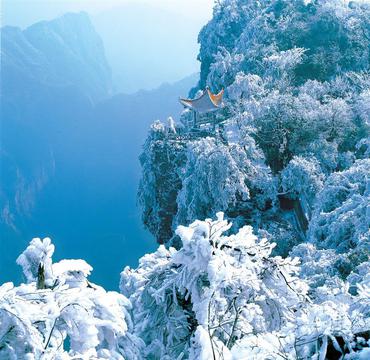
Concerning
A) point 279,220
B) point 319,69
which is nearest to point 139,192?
point 279,220

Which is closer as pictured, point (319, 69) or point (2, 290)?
point (2, 290)

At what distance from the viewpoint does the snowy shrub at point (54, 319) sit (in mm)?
2494

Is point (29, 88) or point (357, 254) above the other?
point (29, 88)

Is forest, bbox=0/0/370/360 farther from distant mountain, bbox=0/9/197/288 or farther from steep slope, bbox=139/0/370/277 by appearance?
distant mountain, bbox=0/9/197/288

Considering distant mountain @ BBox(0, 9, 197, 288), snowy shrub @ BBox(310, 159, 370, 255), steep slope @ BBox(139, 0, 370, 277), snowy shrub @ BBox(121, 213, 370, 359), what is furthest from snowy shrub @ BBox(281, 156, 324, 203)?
distant mountain @ BBox(0, 9, 197, 288)

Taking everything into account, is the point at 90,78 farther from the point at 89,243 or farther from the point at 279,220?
the point at 279,220

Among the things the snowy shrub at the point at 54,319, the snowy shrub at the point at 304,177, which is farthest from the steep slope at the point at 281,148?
the snowy shrub at the point at 54,319

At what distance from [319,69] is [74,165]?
55.7 meters

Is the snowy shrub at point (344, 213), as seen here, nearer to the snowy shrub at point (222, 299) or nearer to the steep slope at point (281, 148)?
the steep slope at point (281, 148)

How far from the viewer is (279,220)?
17969mm

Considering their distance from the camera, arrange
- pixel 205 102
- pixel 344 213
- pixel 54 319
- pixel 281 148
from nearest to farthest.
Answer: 1. pixel 54 319
2. pixel 344 213
3. pixel 281 148
4. pixel 205 102

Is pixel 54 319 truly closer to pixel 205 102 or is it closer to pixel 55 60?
pixel 205 102

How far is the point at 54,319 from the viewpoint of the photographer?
101 inches

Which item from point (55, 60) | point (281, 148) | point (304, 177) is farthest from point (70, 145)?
point (304, 177)
